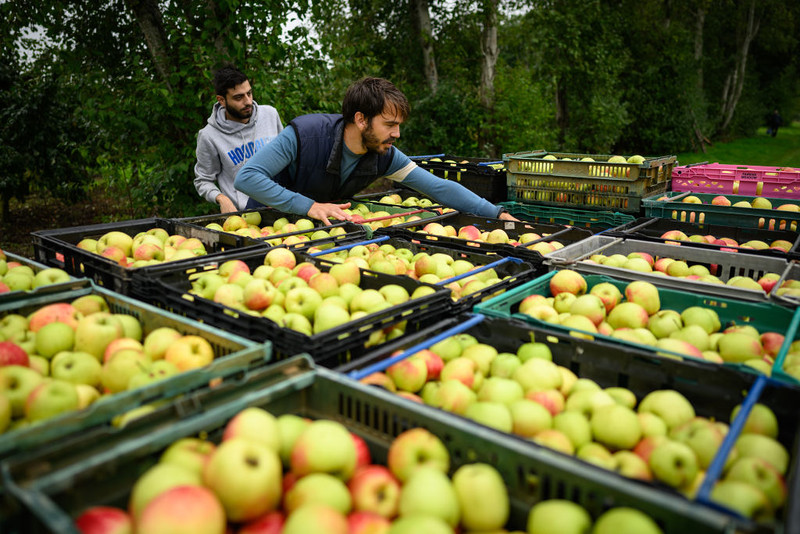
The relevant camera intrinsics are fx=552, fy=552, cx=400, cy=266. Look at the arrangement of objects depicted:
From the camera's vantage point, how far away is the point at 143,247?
337 cm

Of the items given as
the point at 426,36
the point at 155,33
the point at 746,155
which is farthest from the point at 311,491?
the point at 746,155

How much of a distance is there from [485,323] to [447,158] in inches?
174

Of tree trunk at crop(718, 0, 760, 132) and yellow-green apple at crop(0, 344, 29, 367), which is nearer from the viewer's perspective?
yellow-green apple at crop(0, 344, 29, 367)

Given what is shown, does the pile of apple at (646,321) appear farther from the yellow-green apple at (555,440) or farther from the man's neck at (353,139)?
the man's neck at (353,139)

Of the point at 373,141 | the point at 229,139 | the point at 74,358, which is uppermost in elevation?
the point at 229,139

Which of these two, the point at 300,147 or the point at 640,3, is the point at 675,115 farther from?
the point at 300,147

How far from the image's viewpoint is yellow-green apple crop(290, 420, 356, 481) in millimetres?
1470

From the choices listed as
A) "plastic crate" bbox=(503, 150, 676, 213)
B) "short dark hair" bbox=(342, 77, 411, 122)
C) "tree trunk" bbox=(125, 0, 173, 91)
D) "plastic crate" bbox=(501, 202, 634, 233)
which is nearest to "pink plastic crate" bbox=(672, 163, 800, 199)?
"plastic crate" bbox=(503, 150, 676, 213)

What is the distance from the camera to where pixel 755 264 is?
3.23 metres

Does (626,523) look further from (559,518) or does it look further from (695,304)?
(695,304)

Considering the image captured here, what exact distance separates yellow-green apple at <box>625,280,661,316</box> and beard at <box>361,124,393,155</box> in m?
2.00

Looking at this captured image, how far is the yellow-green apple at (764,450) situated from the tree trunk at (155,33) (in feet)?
21.9

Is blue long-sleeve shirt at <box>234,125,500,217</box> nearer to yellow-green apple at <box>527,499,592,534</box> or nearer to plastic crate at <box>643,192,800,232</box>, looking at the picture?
plastic crate at <box>643,192,800,232</box>

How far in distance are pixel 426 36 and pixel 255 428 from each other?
1026 cm
